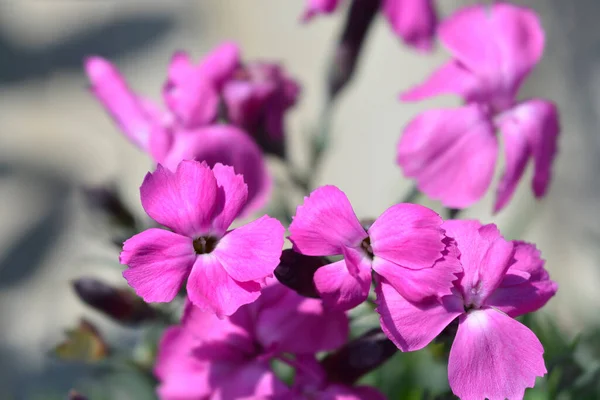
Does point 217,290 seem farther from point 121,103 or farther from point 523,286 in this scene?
point 121,103

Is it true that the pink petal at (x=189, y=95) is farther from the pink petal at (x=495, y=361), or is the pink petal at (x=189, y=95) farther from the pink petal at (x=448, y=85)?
the pink petal at (x=495, y=361)

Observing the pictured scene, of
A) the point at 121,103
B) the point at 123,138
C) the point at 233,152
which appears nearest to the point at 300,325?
the point at 233,152

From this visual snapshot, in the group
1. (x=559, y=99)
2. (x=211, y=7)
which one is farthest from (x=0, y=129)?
(x=559, y=99)

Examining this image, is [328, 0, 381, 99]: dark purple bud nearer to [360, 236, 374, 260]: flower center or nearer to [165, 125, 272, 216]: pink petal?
[165, 125, 272, 216]: pink petal

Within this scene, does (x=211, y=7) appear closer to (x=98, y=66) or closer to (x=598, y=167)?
(x=598, y=167)

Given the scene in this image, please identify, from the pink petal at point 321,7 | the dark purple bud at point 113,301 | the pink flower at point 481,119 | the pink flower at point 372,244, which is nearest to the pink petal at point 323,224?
the pink flower at point 372,244

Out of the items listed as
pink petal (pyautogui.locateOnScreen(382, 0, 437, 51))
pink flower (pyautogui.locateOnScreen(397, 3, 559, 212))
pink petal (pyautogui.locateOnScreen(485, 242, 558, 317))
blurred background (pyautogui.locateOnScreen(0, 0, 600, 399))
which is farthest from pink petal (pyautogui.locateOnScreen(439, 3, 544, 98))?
blurred background (pyautogui.locateOnScreen(0, 0, 600, 399))
